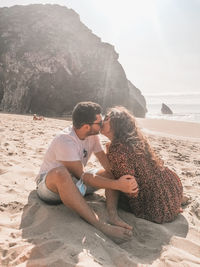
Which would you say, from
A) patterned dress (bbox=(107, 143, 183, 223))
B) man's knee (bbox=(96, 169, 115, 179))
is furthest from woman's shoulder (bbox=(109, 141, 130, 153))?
man's knee (bbox=(96, 169, 115, 179))

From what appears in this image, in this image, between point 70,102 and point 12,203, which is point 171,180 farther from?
point 70,102

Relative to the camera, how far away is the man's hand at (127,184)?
9.19ft

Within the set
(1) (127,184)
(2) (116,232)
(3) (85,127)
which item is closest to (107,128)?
(3) (85,127)

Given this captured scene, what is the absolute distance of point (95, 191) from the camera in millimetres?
3695

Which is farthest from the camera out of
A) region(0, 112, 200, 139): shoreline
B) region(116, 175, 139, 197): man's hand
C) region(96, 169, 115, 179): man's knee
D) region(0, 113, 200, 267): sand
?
region(0, 112, 200, 139): shoreline

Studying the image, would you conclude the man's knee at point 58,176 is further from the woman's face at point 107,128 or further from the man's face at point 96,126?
the woman's face at point 107,128

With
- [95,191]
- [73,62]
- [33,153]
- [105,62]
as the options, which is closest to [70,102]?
[73,62]

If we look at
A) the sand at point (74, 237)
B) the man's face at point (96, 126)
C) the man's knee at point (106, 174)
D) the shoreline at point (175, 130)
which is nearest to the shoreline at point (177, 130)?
the shoreline at point (175, 130)

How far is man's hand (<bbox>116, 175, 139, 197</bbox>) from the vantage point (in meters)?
2.80

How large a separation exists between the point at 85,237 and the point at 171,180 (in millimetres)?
1263

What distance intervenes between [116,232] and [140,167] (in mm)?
731

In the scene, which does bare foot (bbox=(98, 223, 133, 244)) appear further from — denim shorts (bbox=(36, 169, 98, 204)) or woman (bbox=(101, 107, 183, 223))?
denim shorts (bbox=(36, 169, 98, 204))

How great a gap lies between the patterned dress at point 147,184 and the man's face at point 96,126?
0.78 feet

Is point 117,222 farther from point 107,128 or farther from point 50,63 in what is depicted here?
point 50,63
